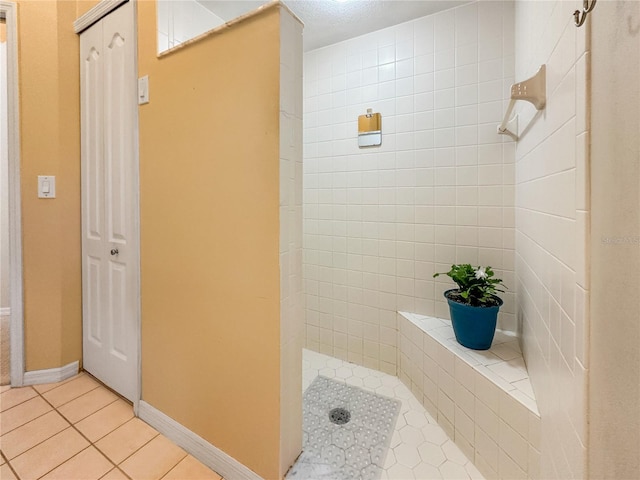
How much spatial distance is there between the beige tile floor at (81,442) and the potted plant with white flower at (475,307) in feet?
3.97

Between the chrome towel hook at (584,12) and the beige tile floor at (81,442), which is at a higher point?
the chrome towel hook at (584,12)

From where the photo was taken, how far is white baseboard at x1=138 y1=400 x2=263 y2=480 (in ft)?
3.28

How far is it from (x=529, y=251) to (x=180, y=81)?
159 centimetres

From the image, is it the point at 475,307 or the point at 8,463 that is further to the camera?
the point at 475,307

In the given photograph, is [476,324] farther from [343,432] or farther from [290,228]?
[290,228]

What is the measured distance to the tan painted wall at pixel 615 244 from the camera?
1.27 feet

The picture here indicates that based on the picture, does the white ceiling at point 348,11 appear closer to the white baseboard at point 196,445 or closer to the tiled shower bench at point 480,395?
the tiled shower bench at point 480,395

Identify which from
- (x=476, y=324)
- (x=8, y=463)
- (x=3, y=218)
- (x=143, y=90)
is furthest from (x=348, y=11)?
(x=3, y=218)

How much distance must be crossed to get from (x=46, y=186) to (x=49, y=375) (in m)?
1.05

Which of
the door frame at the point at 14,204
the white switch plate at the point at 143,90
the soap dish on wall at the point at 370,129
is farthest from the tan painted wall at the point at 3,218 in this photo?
the soap dish on wall at the point at 370,129

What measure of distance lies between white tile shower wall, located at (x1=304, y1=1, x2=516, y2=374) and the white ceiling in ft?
0.19

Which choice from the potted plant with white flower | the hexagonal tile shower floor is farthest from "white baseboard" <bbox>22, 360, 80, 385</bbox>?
the potted plant with white flower

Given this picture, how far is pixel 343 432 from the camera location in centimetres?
127

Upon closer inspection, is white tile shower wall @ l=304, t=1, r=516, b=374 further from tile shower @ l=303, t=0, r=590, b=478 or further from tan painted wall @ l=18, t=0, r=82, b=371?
tan painted wall @ l=18, t=0, r=82, b=371
